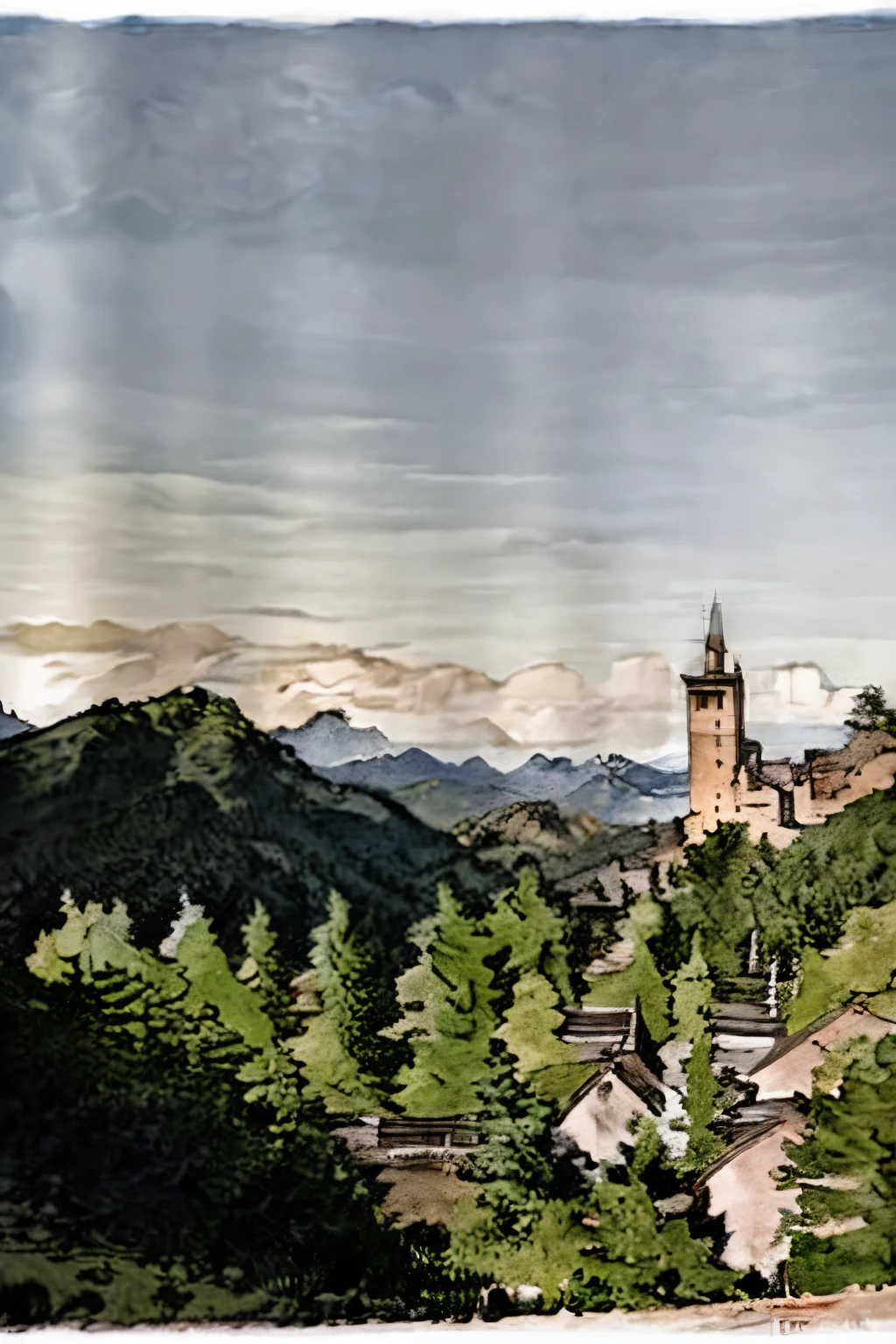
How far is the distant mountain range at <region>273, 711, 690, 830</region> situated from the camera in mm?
3145

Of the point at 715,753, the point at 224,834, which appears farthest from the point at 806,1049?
the point at 224,834

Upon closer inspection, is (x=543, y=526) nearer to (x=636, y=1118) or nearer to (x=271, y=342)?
(x=271, y=342)

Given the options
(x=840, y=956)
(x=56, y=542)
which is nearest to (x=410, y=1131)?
(x=840, y=956)

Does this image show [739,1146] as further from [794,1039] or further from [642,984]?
[642,984]

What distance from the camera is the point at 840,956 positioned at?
314cm

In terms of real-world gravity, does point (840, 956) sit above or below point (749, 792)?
below

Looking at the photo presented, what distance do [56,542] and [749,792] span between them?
1600 millimetres

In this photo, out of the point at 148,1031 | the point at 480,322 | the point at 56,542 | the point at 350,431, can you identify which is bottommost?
the point at 148,1031

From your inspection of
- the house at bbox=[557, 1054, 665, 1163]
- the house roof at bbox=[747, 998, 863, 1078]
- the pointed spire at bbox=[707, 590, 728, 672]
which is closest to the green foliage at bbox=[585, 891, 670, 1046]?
the house at bbox=[557, 1054, 665, 1163]

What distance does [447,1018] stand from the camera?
3092mm

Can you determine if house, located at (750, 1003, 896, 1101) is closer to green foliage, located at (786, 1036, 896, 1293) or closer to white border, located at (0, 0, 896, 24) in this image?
green foliage, located at (786, 1036, 896, 1293)

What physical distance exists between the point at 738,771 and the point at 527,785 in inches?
18.2

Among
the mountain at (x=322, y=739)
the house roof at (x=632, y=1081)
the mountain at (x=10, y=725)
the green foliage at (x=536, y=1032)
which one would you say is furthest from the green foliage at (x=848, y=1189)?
the mountain at (x=10, y=725)

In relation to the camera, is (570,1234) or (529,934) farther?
(529,934)
